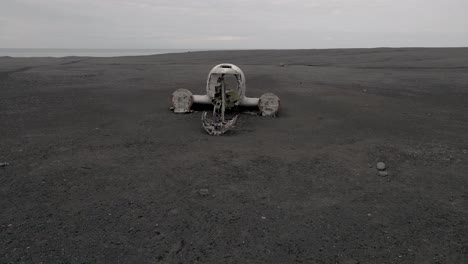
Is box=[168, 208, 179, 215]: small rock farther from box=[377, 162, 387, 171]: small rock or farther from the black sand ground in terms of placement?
box=[377, 162, 387, 171]: small rock

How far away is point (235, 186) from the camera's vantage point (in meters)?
7.35

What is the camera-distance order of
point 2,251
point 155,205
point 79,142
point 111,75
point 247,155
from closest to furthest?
point 2,251 → point 155,205 → point 247,155 → point 79,142 → point 111,75

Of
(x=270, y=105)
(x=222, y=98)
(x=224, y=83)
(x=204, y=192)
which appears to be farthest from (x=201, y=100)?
(x=204, y=192)

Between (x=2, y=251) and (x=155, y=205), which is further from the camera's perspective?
(x=155, y=205)

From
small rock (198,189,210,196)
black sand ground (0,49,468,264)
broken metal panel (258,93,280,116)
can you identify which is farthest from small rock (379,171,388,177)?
broken metal panel (258,93,280,116)

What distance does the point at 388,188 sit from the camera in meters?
7.36

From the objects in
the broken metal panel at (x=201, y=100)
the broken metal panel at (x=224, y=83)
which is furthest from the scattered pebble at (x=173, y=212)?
the broken metal panel at (x=201, y=100)

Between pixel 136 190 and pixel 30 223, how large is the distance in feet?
6.18

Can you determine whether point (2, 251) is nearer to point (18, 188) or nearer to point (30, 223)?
point (30, 223)

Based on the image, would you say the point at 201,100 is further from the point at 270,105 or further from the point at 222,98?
the point at 270,105

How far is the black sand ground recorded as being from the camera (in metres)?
5.36

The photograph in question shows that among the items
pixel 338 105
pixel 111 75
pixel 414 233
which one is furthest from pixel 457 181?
pixel 111 75

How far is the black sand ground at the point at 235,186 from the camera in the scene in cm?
536

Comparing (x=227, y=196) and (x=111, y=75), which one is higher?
(x=111, y=75)
